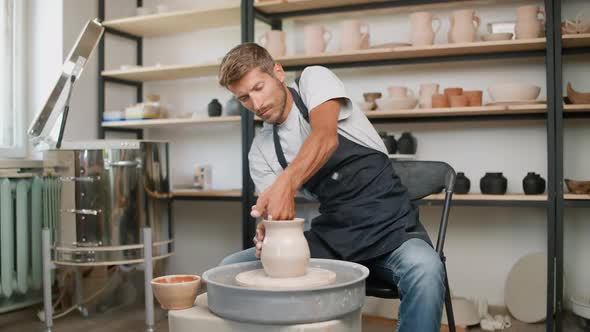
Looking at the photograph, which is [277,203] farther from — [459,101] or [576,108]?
A: [576,108]

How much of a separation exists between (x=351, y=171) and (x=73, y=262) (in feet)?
5.24

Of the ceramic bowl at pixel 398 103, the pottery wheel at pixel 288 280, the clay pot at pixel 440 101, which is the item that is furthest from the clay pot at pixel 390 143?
the pottery wheel at pixel 288 280

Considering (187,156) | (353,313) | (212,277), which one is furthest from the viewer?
(187,156)

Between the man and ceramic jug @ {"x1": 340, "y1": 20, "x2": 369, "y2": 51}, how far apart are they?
1225 millimetres

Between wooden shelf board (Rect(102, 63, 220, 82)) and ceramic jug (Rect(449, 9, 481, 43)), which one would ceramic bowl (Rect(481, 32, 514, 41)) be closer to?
ceramic jug (Rect(449, 9, 481, 43))

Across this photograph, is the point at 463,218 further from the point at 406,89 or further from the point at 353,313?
the point at 353,313

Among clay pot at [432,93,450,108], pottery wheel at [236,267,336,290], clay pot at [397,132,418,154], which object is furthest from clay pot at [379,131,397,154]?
pottery wheel at [236,267,336,290]

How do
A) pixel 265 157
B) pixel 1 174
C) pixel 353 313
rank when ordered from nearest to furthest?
pixel 353 313, pixel 265 157, pixel 1 174

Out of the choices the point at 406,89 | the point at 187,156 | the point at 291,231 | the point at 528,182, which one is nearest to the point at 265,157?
the point at 291,231

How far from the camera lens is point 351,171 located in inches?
72.1

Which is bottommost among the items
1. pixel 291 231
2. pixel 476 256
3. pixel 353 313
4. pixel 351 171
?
pixel 476 256

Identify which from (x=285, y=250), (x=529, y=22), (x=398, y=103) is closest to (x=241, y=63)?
(x=285, y=250)

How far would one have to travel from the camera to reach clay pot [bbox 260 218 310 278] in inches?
52.9

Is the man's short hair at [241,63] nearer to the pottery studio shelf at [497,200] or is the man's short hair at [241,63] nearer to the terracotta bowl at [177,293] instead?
the terracotta bowl at [177,293]
